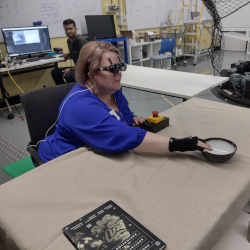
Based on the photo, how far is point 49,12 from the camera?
4.29 meters

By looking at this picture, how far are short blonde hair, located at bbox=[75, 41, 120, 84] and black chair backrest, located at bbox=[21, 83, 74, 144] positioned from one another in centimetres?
34

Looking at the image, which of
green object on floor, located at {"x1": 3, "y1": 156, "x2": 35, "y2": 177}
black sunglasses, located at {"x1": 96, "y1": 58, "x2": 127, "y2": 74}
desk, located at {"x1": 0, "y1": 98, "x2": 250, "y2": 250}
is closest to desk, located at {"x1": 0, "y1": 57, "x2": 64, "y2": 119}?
green object on floor, located at {"x1": 3, "y1": 156, "x2": 35, "y2": 177}

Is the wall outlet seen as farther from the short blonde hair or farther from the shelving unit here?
the short blonde hair

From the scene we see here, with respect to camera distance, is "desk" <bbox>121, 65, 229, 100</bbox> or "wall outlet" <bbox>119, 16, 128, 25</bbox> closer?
"desk" <bbox>121, 65, 229, 100</bbox>

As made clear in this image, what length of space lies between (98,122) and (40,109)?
1.95 feet

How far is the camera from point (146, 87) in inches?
76.2

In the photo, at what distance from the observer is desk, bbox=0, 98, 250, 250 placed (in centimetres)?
60

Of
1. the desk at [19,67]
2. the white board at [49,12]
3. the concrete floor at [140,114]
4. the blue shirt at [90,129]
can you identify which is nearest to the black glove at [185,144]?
the blue shirt at [90,129]

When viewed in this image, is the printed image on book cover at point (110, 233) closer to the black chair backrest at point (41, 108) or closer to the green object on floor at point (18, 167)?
the black chair backrest at point (41, 108)

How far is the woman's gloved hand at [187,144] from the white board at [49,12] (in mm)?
3897

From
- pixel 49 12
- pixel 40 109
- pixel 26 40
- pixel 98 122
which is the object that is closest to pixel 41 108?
pixel 40 109

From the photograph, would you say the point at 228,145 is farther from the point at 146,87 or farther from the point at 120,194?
the point at 146,87

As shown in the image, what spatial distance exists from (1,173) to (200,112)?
1804 millimetres

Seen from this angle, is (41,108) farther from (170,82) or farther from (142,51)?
(142,51)
